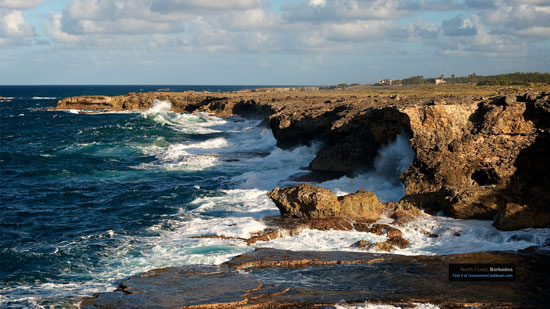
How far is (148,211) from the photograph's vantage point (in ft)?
92.5

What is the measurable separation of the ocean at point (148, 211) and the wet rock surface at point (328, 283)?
1.08 metres

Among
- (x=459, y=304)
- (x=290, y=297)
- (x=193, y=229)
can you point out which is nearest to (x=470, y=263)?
(x=459, y=304)

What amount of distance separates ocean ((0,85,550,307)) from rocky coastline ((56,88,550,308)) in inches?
33.0

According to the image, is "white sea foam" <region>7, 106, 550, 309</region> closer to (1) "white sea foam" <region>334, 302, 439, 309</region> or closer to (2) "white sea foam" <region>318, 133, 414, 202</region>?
(2) "white sea foam" <region>318, 133, 414, 202</region>

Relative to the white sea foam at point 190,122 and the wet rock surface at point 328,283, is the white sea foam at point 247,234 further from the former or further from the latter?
the white sea foam at point 190,122

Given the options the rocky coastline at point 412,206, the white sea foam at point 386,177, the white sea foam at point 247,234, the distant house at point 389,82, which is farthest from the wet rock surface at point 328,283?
the distant house at point 389,82

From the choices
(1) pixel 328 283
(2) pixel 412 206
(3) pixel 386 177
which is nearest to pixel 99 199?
(3) pixel 386 177

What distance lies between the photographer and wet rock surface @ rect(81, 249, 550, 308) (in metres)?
15.1

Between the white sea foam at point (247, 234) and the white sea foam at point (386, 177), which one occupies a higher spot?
the white sea foam at point (386, 177)

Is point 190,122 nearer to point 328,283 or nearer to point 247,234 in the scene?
point 247,234

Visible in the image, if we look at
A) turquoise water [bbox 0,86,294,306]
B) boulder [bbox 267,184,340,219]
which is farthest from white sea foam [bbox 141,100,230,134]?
boulder [bbox 267,184,340,219]

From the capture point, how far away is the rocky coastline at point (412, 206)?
15676 millimetres

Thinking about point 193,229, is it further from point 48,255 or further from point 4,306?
point 4,306

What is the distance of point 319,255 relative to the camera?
19.3 meters
